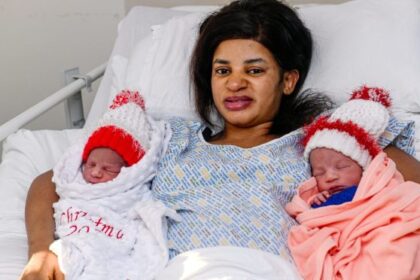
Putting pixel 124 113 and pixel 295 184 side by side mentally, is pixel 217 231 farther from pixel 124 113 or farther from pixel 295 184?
pixel 124 113

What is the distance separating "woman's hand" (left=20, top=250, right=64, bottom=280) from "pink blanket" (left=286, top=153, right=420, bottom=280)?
480 mm

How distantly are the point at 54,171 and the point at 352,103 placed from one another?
75 centimetres

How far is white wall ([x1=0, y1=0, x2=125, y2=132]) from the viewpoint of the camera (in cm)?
204

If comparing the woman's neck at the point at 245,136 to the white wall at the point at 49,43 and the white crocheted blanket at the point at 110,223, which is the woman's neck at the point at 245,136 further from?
the white wall at the point at 49,43

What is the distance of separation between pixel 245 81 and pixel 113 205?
458 mm

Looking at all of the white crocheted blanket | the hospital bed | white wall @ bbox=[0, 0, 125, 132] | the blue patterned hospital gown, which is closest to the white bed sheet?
the hospital bed

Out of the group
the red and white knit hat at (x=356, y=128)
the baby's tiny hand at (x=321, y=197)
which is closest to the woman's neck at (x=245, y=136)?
the red and white knit hat at (x=356, y=128)

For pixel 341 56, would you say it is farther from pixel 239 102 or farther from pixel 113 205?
pixel 113 205

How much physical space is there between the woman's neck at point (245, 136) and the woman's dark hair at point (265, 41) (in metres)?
0.03

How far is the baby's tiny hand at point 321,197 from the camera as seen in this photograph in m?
1.16

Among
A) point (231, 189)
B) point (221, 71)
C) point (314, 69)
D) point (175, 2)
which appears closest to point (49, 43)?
point (175, 2)

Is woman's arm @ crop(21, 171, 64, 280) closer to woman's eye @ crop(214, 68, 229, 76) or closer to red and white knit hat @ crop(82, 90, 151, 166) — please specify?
red and white knit hat @ crop(82, 90, 151, 166)

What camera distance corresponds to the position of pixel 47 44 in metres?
2.21

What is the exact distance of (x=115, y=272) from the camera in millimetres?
1070
